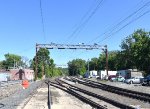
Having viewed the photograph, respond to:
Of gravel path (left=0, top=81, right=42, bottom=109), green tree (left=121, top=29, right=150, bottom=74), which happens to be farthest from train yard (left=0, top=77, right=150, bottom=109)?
green tree (left=121, top=29, right=150, bottom=74)

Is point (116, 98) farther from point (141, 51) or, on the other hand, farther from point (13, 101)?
point (141, 51)

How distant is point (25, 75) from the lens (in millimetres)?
139125

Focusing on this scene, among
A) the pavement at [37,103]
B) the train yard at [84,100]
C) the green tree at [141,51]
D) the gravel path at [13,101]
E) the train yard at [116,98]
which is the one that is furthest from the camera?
the green tree at [141,51]

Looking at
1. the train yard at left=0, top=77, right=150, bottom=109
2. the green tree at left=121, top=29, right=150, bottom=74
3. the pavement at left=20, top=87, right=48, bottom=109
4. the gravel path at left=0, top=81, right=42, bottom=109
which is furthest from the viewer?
the green tree at left=121, top=29, right=150, bottom=74

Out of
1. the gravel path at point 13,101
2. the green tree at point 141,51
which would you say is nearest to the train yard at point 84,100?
the gravel path at point 13,101

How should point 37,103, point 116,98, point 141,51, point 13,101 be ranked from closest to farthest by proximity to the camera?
point 37,103, point 13,101, point 116,98, point 141,51

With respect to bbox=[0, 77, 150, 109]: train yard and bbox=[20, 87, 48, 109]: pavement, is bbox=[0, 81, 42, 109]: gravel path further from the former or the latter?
bbox=[20, 87, 48, 109]: pavement

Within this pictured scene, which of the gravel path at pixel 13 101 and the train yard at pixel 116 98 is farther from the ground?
the train yard at pixel 116 98

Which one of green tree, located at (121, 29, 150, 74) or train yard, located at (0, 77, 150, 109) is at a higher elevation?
green tree, located at (121, 29, 150, 74)

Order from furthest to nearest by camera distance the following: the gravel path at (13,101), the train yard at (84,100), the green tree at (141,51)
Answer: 1. the green tree at (141,51)
2. the gravel path at (13,101)
3. the train yard at (84,100)

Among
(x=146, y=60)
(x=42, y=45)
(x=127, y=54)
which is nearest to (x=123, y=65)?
(x=127, y=54)

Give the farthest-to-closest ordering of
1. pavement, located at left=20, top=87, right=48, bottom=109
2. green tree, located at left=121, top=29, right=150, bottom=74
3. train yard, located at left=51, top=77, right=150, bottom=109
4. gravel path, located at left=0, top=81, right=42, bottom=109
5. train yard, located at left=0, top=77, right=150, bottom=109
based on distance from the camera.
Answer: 1. green tree, located at left=121, top=29, right=150, bottom=74
2. gravel path, located at left=0, top=81, right=42, bottom=109
3. pavement, located at left=20, top=87, right=48, bottom=109
4. train yard, located at left=0, top=77, right=150, bottom=109
5. train yard, located at left=51, top=77, right=150, bottom=109

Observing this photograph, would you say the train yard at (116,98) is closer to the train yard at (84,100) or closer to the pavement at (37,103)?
the train yard at (84,100)

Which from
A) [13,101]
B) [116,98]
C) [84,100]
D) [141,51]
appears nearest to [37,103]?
[13,101]
